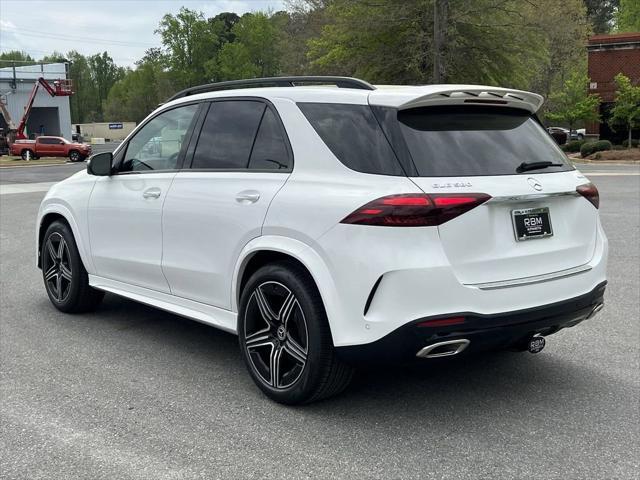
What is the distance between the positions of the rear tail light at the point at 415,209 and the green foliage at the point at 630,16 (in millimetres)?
64322

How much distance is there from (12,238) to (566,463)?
380 inches

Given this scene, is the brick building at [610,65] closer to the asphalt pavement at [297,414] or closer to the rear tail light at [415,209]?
the asphalt pavement at [297,414]

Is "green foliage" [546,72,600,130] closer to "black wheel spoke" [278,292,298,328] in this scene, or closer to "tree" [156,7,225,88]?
"black wheel spoke" [278,292,298,328]

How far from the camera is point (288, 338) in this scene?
379cm

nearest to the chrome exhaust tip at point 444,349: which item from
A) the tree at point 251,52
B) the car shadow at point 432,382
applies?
the car shadow at point 432,382

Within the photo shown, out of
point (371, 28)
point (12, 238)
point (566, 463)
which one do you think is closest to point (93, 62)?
point (371, 28)

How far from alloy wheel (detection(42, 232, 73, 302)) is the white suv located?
1596mm

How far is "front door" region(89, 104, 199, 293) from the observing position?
477 centimetres

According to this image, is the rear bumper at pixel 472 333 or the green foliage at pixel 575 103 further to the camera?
the green foliage at pixel 575 103

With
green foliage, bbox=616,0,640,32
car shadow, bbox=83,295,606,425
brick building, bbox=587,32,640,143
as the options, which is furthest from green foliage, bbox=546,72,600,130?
car shadow, bbox=83,295,606,425

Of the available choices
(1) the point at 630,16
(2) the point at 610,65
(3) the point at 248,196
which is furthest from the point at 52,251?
(1) the point at 630,16

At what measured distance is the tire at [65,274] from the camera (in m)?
5.77

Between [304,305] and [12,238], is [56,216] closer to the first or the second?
[304,305]

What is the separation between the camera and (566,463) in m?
3.19
